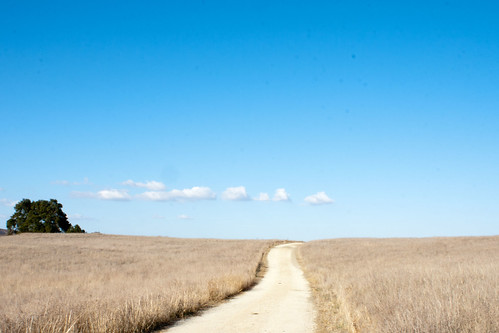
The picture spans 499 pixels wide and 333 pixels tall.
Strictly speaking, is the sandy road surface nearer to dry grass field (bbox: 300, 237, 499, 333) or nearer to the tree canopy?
dry grass field (bbox: 300, 237, 499, 333)

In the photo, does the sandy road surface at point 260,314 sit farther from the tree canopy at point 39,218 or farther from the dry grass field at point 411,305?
the tree canopy at point 39,218

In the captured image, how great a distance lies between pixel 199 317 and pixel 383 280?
703 cm

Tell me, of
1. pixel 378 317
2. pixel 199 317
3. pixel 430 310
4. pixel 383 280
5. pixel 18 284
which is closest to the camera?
pixel 430 310

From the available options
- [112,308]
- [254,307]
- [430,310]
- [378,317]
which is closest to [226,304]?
[254,307]

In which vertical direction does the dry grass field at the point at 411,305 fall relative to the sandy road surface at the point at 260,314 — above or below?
above

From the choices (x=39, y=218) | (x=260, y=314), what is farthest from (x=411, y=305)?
(x=39, y=218)

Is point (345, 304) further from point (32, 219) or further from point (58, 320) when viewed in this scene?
point (32, 219)

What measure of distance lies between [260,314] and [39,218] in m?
83.8

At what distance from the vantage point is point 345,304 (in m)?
11.9

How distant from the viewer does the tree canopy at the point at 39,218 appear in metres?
81.9

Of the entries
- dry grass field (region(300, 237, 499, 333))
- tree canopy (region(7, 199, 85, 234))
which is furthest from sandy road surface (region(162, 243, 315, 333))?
tree canopy (region(7, 199, 85, 234))

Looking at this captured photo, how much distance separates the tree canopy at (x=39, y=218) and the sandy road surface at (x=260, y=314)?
77344 mm

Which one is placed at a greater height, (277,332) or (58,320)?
(58,320)

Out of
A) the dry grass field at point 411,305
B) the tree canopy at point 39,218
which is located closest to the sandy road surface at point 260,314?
the dry grass field at point 411,305
